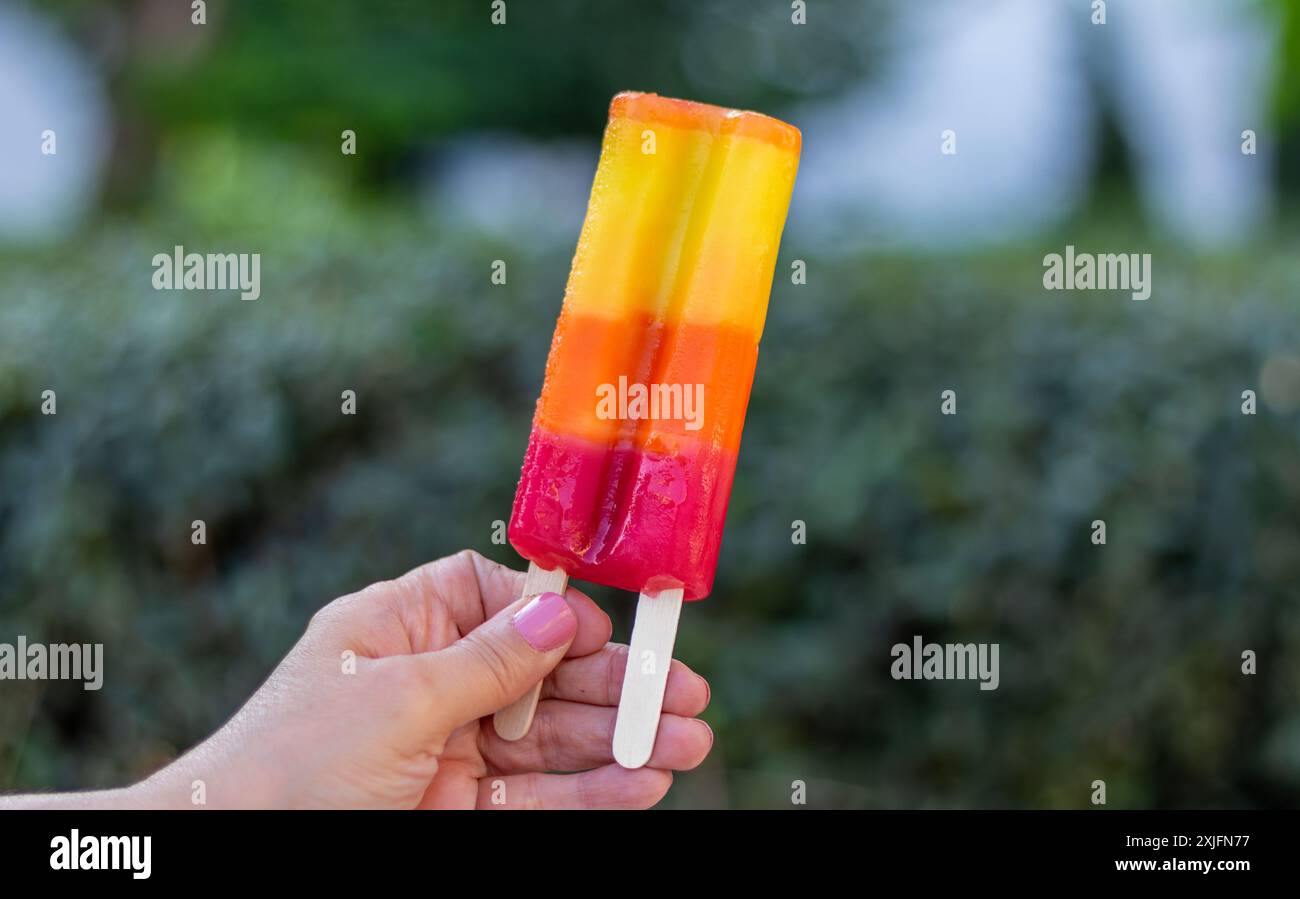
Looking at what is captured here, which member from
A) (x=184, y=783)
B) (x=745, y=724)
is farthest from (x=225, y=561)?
(x=184, y=783)

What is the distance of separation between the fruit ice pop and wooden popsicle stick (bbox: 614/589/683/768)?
5cm

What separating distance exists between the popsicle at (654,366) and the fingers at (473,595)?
0.16 meters

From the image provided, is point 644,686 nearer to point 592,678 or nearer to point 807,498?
point 592,678

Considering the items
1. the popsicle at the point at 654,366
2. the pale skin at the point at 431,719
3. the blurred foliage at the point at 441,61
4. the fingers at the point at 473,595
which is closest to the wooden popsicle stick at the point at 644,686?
the popsicle at the point at 654,366

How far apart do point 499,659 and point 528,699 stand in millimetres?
130

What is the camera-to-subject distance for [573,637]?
178 centimetres

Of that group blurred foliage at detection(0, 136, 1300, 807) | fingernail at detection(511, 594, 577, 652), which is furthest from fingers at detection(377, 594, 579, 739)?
blurred foliage at detection(0, 136, 1300, 807)

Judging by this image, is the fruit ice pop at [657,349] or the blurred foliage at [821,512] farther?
the blurred foliage at [821,512]

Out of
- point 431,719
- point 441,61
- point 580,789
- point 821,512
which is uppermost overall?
point 441,61

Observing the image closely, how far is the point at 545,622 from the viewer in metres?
1.71

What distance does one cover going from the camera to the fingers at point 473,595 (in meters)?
1.87

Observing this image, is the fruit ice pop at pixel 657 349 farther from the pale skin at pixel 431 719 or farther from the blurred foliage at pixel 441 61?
the blurred foliage at pixel 441 61

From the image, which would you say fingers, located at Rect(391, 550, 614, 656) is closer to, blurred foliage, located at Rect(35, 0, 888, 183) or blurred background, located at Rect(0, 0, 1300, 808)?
blurred background, located at Rect(0, 0, 1300, 808)

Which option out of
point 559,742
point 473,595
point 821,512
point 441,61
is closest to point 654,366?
point 473,595
